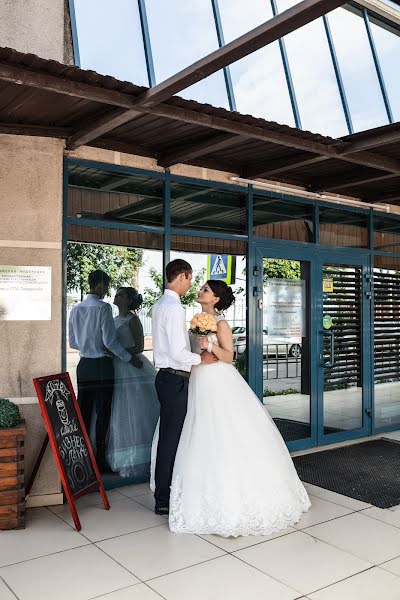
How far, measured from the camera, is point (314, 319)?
6.21 m

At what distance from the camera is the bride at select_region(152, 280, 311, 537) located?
3785mm

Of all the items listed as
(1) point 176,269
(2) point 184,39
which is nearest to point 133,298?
(1) point 176,269

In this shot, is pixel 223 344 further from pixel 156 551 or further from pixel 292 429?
pixel 292 429

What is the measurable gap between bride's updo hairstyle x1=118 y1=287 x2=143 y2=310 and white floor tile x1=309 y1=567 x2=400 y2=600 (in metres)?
2.78

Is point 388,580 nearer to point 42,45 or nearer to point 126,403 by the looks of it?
point 126,403

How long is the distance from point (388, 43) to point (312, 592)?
8996 millimetres

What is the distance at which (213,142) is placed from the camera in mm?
4449

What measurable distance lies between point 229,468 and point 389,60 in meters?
7.95

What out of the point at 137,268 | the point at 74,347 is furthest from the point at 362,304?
the point at 74,347

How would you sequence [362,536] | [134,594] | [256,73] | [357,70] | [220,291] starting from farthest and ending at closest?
[357,70] → [256,73] → [220,291] → [362,536] → [134,594]

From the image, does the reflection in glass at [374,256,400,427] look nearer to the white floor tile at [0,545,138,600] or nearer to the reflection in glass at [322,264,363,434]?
the reflection in glass at [322,264,363,434]

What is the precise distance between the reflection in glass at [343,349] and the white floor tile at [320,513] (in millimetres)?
1941

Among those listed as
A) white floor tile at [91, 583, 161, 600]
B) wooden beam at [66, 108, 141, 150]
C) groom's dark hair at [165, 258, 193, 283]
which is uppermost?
wooden beam at [66, 108, 141, 150]

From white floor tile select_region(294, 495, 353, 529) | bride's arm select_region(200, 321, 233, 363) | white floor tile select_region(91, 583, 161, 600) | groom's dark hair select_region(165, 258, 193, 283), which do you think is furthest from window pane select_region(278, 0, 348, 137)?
white floor tile select_region(91, 583, 161, 600)
